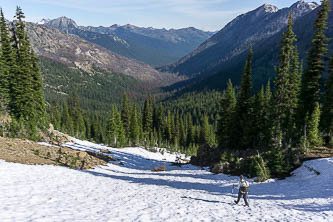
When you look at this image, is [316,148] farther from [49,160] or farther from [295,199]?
[49,160]

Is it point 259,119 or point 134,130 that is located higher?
point 259,119

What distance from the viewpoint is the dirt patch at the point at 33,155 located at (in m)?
20.2

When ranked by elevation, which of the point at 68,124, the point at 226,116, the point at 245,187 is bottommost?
the point at 245,187

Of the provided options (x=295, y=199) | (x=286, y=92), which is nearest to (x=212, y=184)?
(x=295, y=199)

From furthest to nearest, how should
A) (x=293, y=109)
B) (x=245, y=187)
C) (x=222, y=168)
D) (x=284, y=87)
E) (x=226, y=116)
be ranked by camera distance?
(x=226, y=116)
(x=293, y=109)
(x=222, y=168)
(x=284, y=87)
(x=245, y=187)

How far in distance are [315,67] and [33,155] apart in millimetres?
35852

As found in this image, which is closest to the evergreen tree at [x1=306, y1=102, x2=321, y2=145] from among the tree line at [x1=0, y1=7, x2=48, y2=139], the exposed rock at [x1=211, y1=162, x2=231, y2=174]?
the exposed rock at [x1=211, y1=162, x2=231, y2=174]

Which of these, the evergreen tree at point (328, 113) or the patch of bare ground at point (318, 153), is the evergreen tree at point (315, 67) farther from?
the patch of bare ground at point (318, 153)

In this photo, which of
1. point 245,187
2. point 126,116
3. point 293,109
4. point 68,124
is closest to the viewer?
point 245,187

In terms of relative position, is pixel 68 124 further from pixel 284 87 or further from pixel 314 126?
pixel 314 126

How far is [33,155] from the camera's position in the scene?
2214cm

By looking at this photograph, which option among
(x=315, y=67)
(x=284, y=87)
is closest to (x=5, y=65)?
(x=284, y=87)

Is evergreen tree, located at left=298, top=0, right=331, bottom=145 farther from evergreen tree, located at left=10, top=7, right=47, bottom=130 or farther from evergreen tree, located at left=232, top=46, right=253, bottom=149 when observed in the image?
evergreen tree, located at left=10, top=7, right=47, bottom=130

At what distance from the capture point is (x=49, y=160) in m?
22.5
